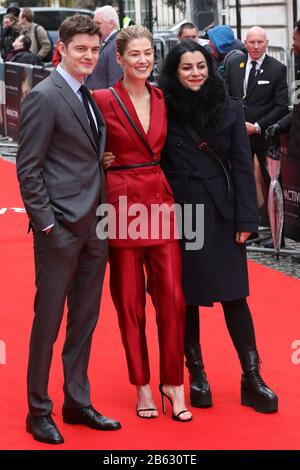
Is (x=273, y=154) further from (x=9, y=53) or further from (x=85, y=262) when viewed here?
(x=9, y=53)

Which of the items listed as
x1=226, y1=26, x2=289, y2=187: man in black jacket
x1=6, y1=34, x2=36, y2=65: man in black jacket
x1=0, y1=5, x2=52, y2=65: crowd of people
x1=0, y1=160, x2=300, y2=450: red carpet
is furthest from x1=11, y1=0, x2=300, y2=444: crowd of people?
x1=0, y1=5, x2=52, y2=65: crowd of people

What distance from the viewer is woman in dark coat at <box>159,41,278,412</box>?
6.00 m

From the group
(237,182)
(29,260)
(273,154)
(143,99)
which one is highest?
(143,99)

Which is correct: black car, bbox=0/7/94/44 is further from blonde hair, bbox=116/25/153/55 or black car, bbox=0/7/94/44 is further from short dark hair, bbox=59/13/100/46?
Result: short dark hair, bbox=59/13/100/46

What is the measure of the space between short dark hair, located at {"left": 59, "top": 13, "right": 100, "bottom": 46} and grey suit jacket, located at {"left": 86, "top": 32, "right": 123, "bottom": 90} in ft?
18.5

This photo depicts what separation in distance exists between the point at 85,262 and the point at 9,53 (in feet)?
47.9

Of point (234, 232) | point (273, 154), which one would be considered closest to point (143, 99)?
point (234, 232)

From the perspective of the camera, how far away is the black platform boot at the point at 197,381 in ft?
20.3

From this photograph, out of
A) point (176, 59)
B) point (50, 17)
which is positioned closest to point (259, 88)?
point (176, 59)

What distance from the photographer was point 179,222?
5.97 meters

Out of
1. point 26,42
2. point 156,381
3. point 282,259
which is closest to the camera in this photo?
point 156,381

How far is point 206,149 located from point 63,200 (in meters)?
0.87

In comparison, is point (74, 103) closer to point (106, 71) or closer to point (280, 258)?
point (280, 258)

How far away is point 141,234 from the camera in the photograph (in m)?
5.87
